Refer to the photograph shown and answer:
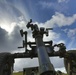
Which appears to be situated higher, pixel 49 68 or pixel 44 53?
pixel 44 53

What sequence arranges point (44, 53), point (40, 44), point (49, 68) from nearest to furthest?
point (49, 68) → point (44, 53) → point (40, 44)

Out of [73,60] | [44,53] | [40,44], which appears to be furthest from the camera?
[73,60]

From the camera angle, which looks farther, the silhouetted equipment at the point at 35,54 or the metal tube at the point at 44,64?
the silhouetted equipment at the point at 35,54

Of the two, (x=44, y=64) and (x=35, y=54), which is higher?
(x=35, y=54)

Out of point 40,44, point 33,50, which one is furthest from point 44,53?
point 33,50

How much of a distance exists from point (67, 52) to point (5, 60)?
3784 mm

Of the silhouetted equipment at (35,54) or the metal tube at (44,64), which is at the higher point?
the silhouetted equipment at (35,54)

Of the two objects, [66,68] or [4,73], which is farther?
[66,68]

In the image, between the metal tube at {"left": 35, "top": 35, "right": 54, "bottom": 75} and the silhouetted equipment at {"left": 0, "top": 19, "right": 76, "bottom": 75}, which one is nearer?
the metal tube at {"left": 35, "top": 35, "right": 54, "bottom": 75}

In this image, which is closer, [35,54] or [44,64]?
[44,64]

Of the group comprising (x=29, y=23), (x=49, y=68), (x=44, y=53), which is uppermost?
(x=29, y=23)

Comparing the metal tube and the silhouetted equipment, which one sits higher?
the silhouetted equipment

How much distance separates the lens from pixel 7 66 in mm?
14164

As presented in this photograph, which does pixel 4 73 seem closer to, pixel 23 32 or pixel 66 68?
pixel 23 32
